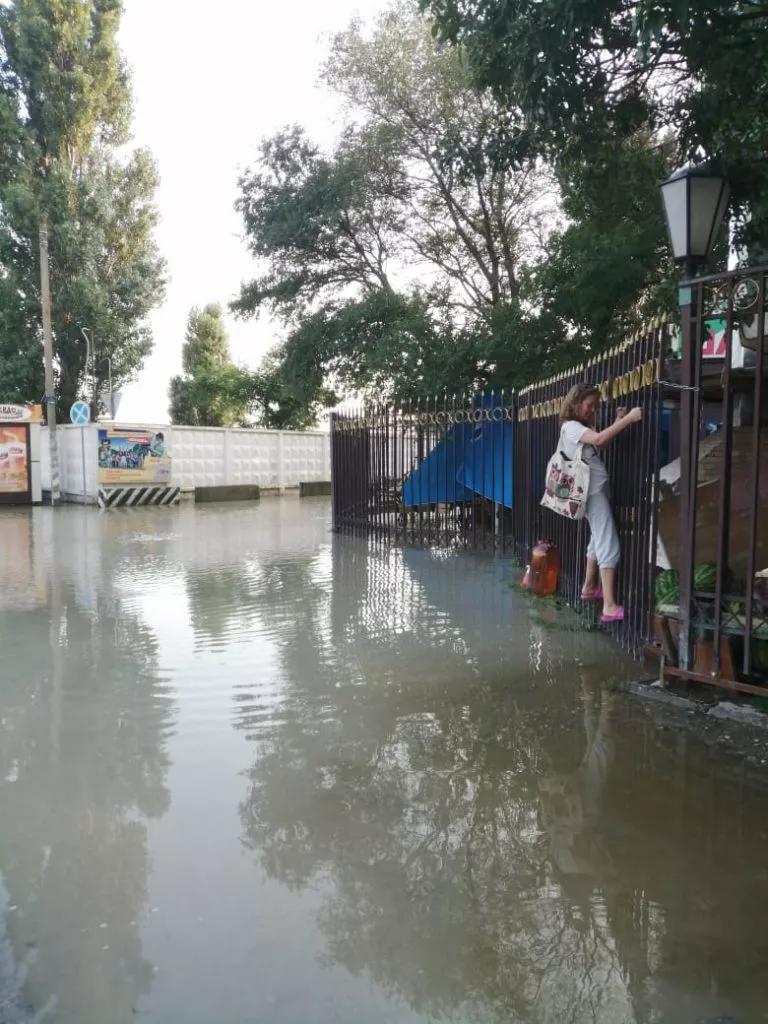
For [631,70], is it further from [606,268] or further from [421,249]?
[421,249]

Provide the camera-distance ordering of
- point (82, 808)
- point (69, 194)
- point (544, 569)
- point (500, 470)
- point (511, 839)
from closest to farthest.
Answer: point (511, 839) → point (82, 808) → point (544, 569) → point (500, 470) → point (69, 194)

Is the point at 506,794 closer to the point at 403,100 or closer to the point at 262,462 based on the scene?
the point at 403,100

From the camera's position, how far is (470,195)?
16.4 meters

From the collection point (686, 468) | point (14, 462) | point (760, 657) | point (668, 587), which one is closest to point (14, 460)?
point (14, 462)

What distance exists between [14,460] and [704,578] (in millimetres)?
19808

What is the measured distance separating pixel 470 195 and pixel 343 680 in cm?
1364

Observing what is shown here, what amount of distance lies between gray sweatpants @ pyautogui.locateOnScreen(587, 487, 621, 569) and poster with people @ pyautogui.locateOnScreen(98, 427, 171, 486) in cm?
1698

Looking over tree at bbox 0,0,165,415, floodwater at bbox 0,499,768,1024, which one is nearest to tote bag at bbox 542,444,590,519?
floodwater at bbox 0,499,768,1024

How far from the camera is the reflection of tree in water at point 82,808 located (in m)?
2.46

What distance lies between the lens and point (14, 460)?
20.6 meters

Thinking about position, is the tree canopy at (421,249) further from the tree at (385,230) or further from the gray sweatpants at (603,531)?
the gray sweatpants at (603,531)

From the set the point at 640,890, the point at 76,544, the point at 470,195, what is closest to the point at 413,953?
the point at 640,890

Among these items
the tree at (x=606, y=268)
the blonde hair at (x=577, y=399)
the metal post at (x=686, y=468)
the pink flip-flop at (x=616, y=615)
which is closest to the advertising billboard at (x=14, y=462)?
the tree at (x=606, y=268)

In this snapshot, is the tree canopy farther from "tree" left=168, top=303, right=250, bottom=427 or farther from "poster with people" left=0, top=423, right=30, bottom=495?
"tree" left=168, top=303, right=250, bottom=427
